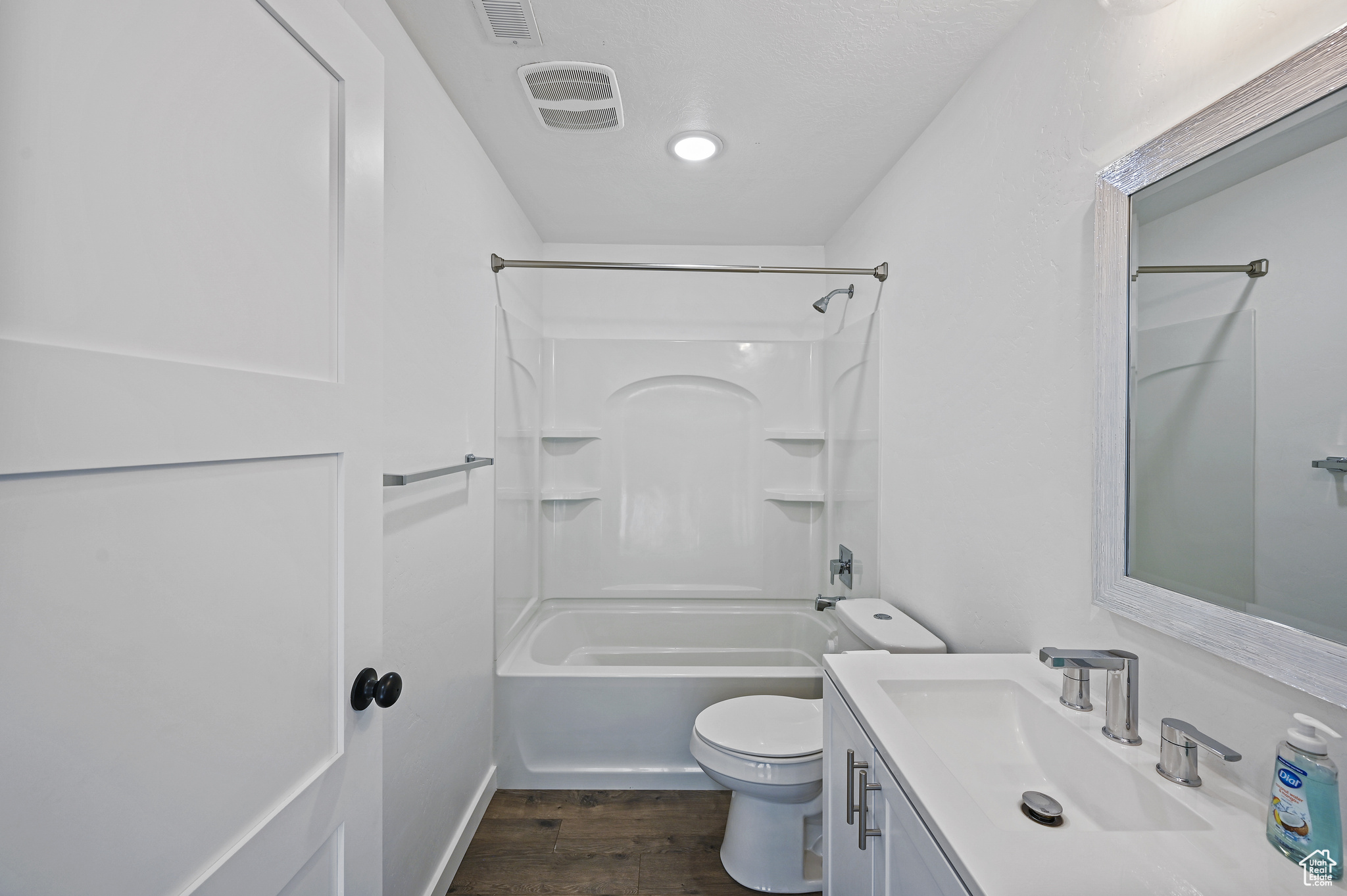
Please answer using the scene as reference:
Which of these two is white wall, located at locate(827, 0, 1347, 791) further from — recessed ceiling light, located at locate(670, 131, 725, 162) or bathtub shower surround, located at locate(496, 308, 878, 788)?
bathtub shower surround, located at locate(496, 308, 878, 788)

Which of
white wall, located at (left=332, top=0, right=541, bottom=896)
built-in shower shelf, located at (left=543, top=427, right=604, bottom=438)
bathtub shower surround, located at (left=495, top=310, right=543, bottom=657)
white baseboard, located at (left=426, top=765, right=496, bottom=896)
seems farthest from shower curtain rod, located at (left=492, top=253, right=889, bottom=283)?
white baseboard, located at (left=426, top=765, right=496, bottom=896)

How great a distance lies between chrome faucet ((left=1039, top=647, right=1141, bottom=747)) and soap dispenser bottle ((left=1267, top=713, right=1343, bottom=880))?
24 cm

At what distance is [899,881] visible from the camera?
35.2 inches

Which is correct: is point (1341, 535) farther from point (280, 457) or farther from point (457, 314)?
point (457, 314)

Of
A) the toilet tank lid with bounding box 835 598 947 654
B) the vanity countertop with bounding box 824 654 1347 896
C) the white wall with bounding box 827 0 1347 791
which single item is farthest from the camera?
the toilet tank lid with bounding box 835 598 947 654

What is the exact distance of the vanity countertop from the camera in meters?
0.65

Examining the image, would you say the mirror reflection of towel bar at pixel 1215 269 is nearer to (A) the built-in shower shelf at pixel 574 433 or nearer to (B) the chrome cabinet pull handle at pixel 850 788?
(B) the chrome cabinet pull handle at pixel 850 788

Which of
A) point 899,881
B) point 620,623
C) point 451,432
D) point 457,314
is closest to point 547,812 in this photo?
point 620,623

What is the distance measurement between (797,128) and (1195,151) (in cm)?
117

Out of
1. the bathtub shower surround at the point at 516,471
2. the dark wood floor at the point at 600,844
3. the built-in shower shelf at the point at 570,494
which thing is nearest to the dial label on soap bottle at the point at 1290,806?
the dark wood floor at the point at 600,844

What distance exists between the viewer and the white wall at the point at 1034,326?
2.91 feet

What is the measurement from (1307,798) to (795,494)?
7.68 feet

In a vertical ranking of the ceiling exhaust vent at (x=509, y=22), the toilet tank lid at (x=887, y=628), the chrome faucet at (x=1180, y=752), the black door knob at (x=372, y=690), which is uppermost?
the ceiling exhaust vent at (x=509, y=22)

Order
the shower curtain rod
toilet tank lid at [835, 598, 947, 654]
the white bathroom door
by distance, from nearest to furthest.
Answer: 1. the white bathroom door
2. toilet tank lid at [835, 598, 947, 654]
3. the shower curtain rod
